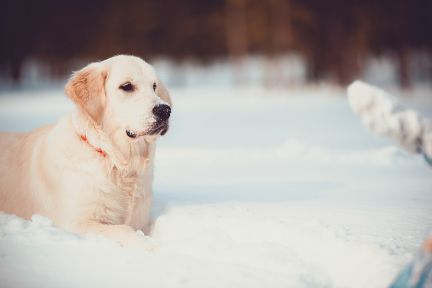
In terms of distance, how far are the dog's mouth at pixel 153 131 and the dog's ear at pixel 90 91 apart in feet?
0.84

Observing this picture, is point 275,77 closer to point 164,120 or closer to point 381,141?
point 381,141

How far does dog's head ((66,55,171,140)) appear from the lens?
384 cm

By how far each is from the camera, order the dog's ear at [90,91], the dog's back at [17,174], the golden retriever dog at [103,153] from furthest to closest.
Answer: the dog's back at [17,174]
the dog's ear at [90,91]
the golden retriever dog at [103,153]

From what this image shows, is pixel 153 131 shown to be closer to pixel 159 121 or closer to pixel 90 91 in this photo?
pixel 159 121

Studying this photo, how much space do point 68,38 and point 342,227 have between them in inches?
1515

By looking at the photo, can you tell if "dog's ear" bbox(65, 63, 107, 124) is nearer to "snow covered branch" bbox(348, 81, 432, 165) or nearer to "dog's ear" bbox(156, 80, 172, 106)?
"dog's ear" bbox(156, 80, 172, 106)

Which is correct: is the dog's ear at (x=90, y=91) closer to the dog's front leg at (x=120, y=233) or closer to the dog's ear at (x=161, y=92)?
the dog's ear at (x=161, y=92)

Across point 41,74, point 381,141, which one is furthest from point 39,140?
point 41,74

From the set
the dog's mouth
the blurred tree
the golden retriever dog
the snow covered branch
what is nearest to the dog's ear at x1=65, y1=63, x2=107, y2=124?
the golden retriever dog

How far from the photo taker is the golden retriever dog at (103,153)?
377 cm

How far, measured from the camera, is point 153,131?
3.84 metres

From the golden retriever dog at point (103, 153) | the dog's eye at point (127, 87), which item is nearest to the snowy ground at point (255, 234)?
the golden retriever dog at point (103, 153)

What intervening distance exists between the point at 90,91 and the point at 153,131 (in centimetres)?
58

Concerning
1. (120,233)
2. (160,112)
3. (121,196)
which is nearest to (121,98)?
(160,112)
